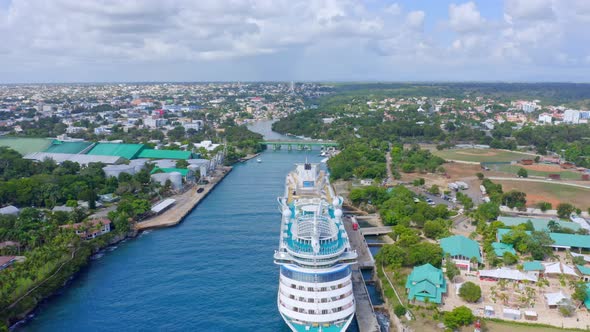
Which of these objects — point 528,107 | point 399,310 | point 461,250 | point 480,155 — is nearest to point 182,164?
point 461,250

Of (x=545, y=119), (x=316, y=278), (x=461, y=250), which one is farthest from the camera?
(x=545, y=119)

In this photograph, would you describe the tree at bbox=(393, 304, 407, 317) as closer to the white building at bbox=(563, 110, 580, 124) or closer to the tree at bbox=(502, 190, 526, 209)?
the tree at bbox=(502, 190, 526, 209)

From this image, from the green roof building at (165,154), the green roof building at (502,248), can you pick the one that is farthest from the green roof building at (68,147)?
the green roof building at (502,248)

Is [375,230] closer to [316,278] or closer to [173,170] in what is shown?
[316,278]

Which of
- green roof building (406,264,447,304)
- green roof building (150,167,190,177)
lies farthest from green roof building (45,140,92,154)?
green roof building (406,264,447,304)

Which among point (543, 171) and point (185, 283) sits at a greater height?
point (543, 171)

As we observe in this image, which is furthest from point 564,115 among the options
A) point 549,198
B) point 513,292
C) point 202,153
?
point 513,292

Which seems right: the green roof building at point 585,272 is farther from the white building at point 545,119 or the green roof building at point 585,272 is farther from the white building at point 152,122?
the white building at point 545,119
